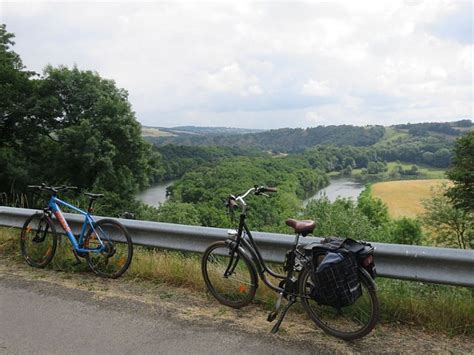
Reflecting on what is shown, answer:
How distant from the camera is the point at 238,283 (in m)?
3.88

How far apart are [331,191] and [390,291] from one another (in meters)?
92.7

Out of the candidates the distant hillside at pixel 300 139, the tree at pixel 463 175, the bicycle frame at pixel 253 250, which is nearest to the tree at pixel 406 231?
the tree at pixel 463 175

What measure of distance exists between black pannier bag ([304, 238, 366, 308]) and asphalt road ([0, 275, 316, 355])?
1.38 ft

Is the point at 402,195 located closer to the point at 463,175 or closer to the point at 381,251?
the point at 463,175

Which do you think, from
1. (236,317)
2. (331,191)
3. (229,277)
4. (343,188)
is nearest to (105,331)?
(236,317)

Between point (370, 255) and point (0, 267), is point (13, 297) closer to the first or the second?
point (0, 267)

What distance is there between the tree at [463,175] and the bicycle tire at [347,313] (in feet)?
96.1

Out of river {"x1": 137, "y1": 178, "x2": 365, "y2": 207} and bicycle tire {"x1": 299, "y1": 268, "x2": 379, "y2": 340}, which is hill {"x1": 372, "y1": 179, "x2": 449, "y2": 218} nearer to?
river {"x1": 137, "y1": 178, "x2": 365, "y2": 207}

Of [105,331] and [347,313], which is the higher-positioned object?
[347,313]

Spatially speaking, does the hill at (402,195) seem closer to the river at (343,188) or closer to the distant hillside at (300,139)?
the river at (343,188)

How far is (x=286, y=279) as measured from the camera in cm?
349

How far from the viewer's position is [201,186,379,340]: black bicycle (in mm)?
3119

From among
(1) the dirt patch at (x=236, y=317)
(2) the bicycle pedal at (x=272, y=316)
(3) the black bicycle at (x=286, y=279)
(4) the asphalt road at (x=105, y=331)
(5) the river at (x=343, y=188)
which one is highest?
(3) the black bicycle at (x=286, y=279)

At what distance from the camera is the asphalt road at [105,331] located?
3.03 m
